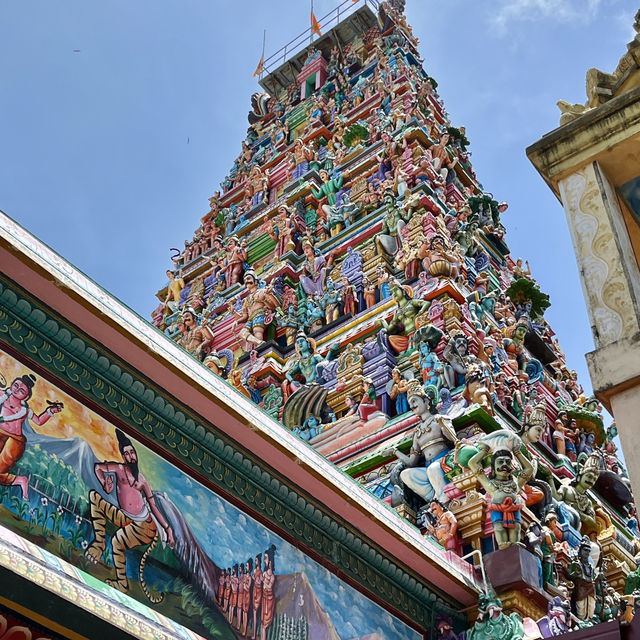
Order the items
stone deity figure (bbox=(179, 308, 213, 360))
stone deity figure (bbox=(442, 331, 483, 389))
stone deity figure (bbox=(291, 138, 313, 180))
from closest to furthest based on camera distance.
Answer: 1. stone deity figure (bbox=(442, 331, 483, 389))
2. stone deity figure (bbox=(179, 308, 213, 360))
3. stone deity figure (bbox=(291, 138, 313, 180))

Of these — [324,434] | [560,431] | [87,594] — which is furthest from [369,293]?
[87,594]

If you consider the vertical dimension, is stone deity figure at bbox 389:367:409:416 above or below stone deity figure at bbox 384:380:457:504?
above

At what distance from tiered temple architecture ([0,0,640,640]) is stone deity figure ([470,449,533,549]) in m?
0.02

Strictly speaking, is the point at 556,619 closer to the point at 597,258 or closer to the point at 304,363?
the point at 597,258

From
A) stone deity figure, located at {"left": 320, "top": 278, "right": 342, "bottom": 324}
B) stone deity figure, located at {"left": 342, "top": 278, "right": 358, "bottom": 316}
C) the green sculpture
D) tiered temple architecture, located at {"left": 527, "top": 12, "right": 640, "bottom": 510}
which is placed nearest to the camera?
tiered temple architecture, located at {"left": 527, "top": 12, "right": 640, "bottom": 510}

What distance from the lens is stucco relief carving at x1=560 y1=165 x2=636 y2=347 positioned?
530cm

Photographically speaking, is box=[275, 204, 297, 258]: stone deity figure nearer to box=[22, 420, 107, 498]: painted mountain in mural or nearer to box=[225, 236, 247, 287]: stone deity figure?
box=[225, 236, 247, 287]: stone deity figure

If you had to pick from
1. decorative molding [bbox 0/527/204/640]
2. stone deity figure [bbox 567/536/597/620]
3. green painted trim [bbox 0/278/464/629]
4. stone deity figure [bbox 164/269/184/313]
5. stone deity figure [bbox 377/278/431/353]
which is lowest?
decorative molding [bbox 0/527/204/640]

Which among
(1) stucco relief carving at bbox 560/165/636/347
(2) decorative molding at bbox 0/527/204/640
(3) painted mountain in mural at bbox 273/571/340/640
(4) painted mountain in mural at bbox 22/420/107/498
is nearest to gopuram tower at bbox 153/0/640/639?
(3) painted mountain in mural at bbox 273/571/340/640

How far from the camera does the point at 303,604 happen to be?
7.27m

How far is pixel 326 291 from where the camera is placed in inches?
628

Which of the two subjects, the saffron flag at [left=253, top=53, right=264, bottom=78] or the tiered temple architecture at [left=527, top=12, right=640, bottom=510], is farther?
the saffron flag at [left=253, top=53, right=264, bottom=78]

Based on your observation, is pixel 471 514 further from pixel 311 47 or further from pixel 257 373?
pixel 311 47

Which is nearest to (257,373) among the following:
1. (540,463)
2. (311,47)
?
(540,463)
